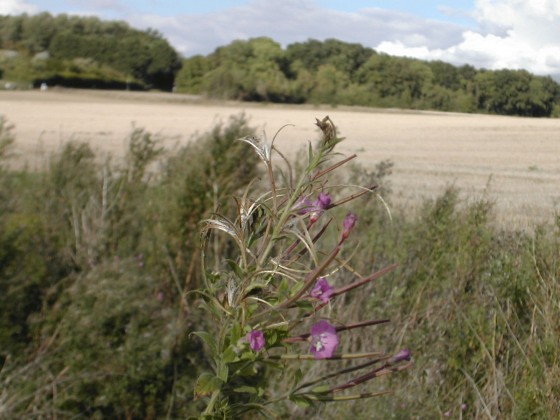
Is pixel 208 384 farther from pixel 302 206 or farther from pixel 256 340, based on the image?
pixel 302 206

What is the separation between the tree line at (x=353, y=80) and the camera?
18.9 m

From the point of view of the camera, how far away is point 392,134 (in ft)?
127

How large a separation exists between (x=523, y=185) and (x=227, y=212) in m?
13.0

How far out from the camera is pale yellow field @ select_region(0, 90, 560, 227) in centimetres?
1644

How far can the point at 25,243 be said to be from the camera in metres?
5.04

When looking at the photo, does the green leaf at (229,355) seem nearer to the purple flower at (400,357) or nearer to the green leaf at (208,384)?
the green leaf at (208,384)

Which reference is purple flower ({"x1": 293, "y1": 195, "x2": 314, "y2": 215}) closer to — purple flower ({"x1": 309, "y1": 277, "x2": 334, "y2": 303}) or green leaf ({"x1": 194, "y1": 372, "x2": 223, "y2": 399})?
purple flower ({"x1": 309, "y1": 277, "x2": 334, "y2": 303})

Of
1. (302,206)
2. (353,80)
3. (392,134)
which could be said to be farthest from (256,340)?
(353,80)

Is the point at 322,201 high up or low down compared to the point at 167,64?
down

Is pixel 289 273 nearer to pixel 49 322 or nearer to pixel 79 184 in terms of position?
pixel 49 322

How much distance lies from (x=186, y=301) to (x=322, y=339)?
14.8 ft

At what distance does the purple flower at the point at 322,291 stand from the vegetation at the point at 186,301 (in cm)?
→ 287

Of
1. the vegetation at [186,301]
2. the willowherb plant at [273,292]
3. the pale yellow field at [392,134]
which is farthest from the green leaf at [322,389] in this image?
the pale yellow field at [392,134]

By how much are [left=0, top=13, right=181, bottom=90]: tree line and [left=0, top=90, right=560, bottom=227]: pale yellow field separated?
3.16 m
